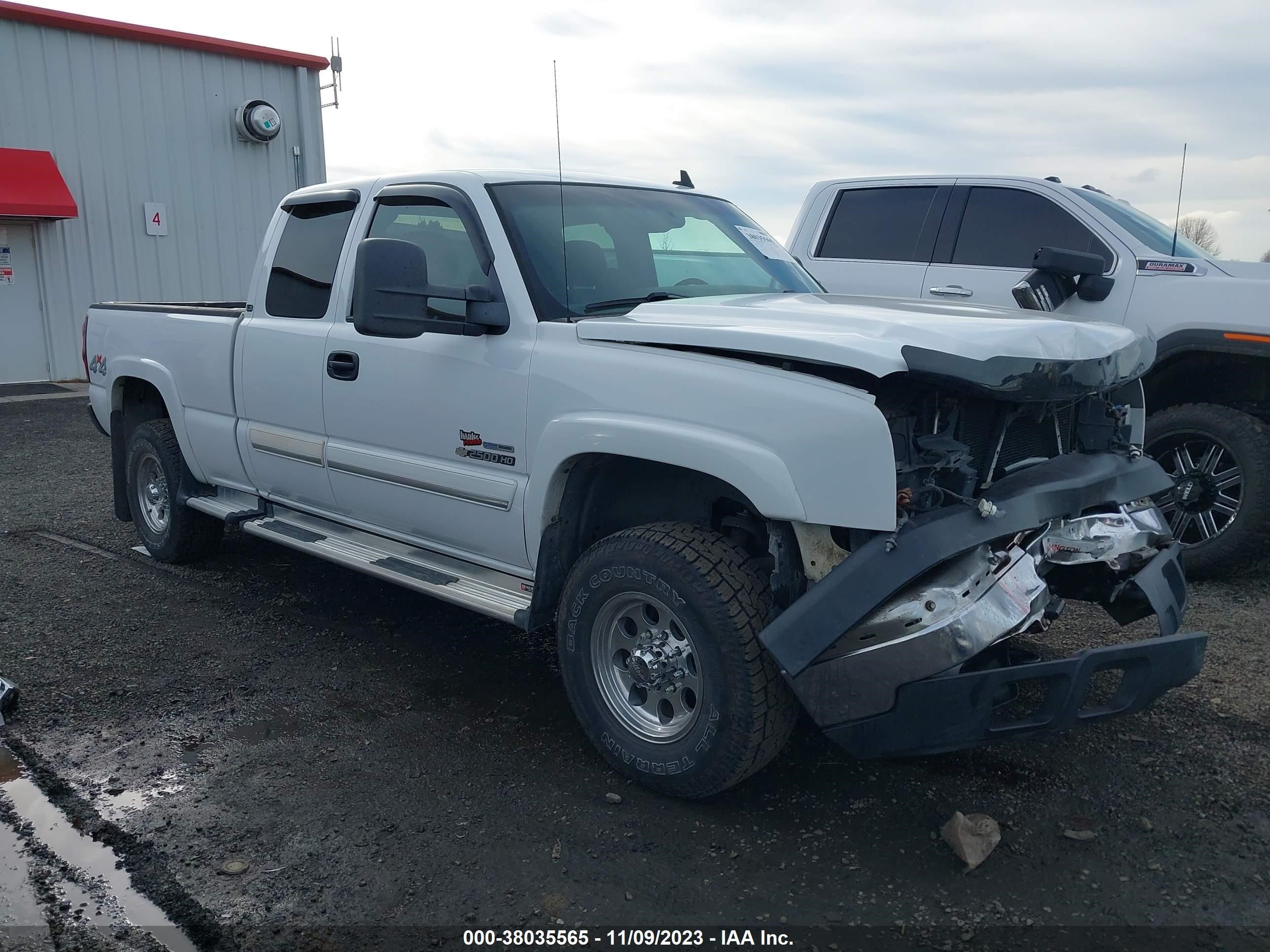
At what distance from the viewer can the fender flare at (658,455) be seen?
2959mm

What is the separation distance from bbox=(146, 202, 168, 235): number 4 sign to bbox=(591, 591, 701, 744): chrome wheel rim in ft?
53.9

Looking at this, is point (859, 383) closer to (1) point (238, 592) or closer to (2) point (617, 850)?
(2) point (617, 850)

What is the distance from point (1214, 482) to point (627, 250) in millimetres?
3566

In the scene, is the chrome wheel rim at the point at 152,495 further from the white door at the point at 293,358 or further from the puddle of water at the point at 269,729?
the puddle of water at the point at 269,729

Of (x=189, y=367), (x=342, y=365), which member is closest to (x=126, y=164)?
(x=189, y=367)

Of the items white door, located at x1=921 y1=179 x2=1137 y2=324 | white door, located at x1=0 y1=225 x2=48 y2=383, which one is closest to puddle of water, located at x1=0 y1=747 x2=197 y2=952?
white door, located at x1=921 y1=179 x2=1137 y2=324

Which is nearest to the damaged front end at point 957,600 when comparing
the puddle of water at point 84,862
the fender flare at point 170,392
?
the puddle of water at point 84,862

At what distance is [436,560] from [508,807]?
1.26 metres

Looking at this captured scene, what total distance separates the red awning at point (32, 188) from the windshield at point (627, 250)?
14.0m

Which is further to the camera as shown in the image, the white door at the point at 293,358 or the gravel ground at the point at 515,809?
the white door at the point at 293,358

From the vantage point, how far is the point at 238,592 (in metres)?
5.58

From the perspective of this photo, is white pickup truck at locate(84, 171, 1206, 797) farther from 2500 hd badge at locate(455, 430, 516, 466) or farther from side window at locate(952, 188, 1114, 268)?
side window at locate(952, 188, 1114, 268)

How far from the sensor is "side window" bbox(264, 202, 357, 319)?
4.75 metres

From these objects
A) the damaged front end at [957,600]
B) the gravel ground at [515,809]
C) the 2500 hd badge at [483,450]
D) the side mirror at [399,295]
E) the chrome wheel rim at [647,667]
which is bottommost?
the gravel ground at [515,809]
